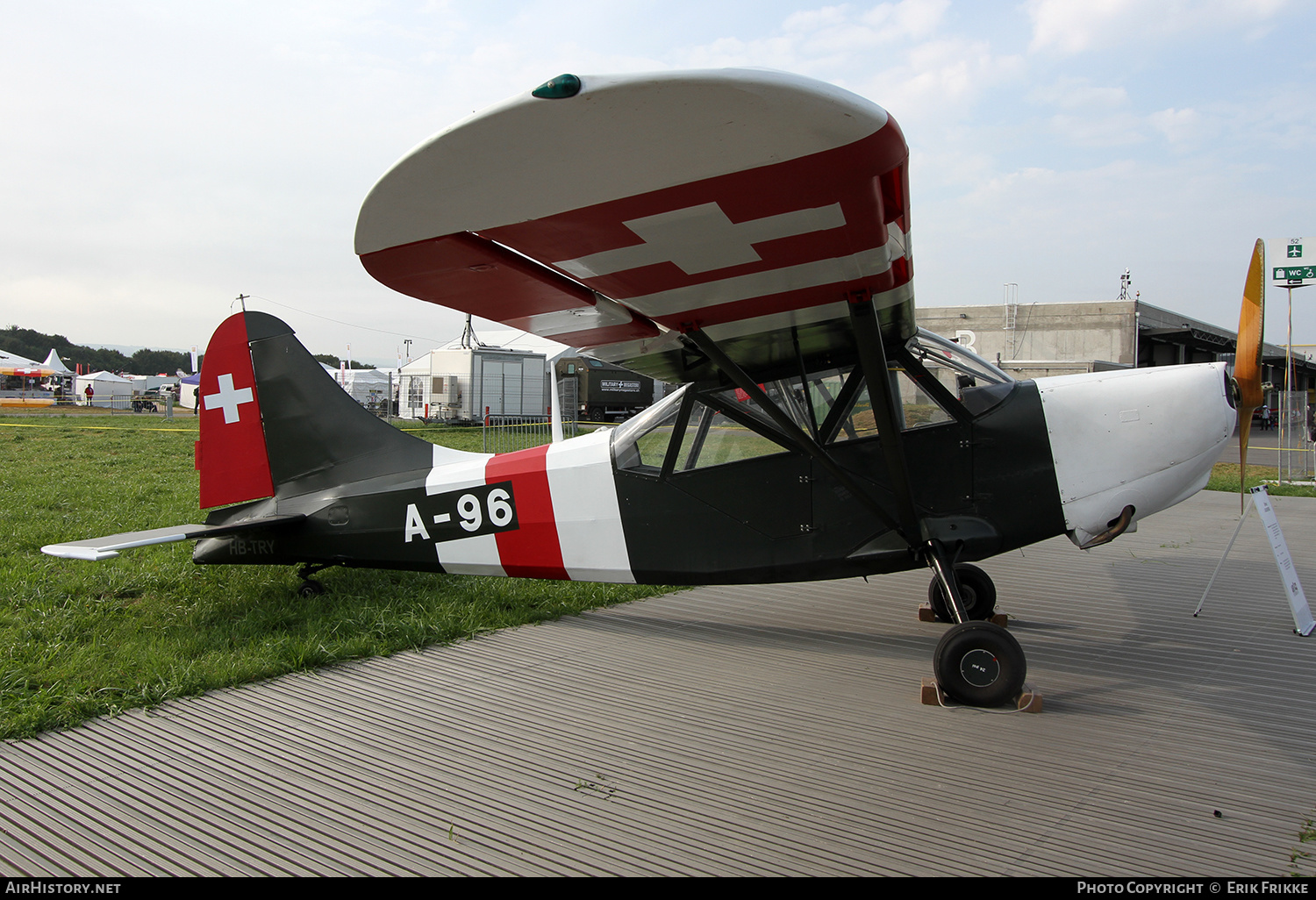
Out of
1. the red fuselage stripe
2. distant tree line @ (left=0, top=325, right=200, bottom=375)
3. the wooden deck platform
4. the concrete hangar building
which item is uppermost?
distant tree line @ (left=0, top=325, right=200, bottom=375)

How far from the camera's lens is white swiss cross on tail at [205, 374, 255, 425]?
5.77 meters

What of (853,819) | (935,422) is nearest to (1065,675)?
(935,422)

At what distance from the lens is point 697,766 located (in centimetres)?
339

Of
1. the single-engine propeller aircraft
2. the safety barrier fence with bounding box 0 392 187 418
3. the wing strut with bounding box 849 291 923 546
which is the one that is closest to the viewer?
the single-engine propeller aircraft

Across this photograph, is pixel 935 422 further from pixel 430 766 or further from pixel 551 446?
pixel 430 766

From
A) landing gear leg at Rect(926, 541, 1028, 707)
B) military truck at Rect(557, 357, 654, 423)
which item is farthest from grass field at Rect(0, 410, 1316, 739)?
military truck at Rect(557, 357, 654, 423)

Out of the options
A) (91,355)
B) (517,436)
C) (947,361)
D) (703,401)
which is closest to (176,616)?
(703,401)

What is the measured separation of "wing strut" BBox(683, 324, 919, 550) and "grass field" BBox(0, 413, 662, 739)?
2565 millimetres

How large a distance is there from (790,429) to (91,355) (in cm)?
14933

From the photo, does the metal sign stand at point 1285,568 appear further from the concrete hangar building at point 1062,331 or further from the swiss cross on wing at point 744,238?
the concrete hangar building at point 1062,331

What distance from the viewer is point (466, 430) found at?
88.8 ft

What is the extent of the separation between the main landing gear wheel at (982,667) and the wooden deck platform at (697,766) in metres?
0.11

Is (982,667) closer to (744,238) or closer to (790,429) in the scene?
(790,429)

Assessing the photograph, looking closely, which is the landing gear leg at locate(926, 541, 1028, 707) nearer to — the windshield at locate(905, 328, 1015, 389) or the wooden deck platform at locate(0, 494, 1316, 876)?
the wooden deck platform at locate(0, 494, 1316, 876)
